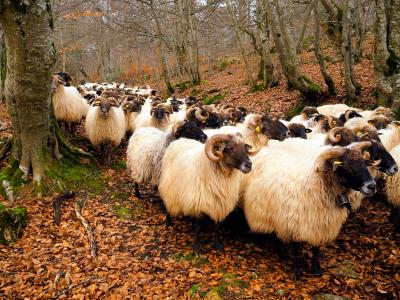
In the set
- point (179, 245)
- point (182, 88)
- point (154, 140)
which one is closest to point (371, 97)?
point (154, 140)

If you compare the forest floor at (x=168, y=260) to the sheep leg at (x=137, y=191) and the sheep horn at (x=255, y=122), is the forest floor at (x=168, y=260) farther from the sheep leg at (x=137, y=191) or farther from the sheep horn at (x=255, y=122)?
the sheep horn at (x=255, y=122)

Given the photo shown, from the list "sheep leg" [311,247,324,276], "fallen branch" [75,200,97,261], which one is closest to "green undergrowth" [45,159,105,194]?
"fallen branch" [75,200,97,261]

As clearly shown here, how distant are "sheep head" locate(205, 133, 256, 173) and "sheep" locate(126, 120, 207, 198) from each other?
1791mm

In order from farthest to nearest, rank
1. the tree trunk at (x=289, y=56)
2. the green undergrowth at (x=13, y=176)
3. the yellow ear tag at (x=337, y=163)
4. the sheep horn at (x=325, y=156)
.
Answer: the tree trunk at (x=289, y=56), the green undergrowth at (x=13, y=176), the sheep horn at (x=325, y=156), the yellow ear tag at (x=337, y=163)

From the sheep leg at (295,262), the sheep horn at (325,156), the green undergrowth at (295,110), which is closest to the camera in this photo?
the sheep horn at (325,156)

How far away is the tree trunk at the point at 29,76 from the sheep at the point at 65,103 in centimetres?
342

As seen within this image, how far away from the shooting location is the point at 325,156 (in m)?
5.05

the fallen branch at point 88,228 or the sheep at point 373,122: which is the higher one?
the sheep at point 373,122

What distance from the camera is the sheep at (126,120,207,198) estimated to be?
752cm

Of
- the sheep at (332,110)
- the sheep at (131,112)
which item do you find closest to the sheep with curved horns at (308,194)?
the sheep at (332,110)

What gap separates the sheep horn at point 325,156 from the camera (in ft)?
16.3

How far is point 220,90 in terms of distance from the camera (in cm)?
2183

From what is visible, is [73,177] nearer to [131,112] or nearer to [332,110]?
[131,112]

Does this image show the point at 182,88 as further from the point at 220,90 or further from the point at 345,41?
the point at 345,41
